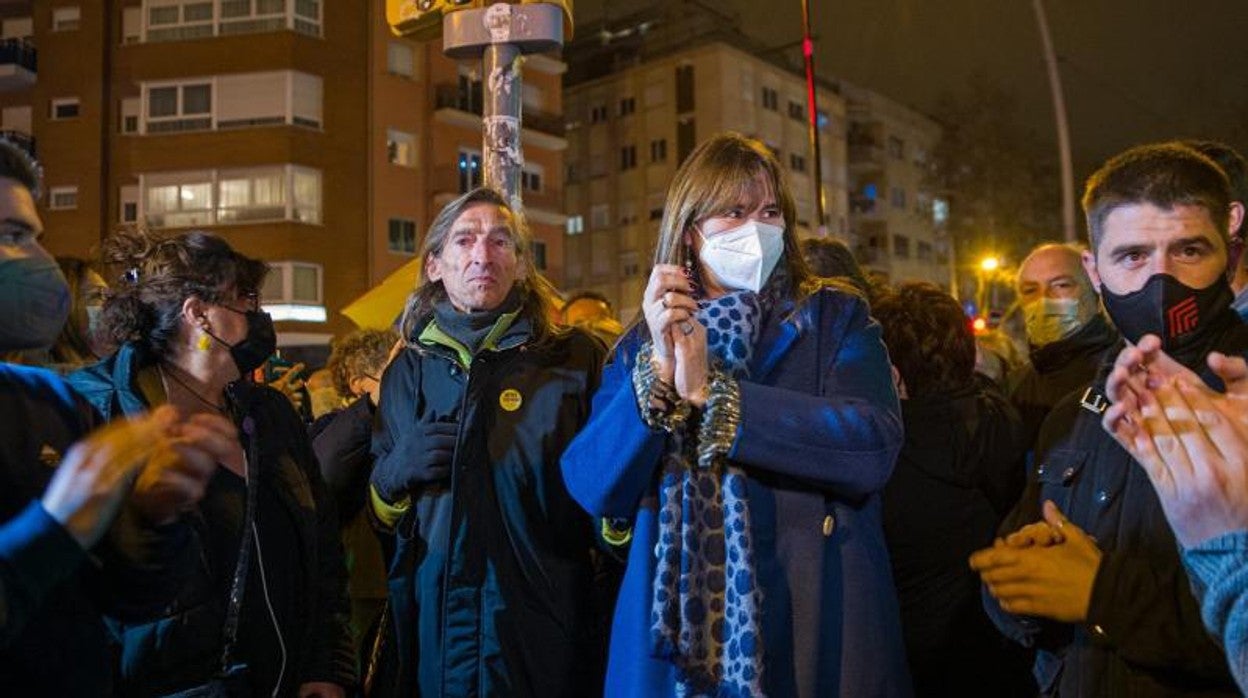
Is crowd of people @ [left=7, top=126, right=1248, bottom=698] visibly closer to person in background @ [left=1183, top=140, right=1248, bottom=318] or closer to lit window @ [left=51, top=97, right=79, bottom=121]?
person in background @ [left=1183, top=140, right=1248, bottom=318]

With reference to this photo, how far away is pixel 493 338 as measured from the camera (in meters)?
3.74

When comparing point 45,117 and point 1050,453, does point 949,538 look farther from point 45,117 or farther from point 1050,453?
point 45,117

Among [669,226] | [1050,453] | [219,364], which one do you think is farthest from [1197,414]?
[219,364]

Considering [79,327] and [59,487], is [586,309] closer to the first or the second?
[79,327]

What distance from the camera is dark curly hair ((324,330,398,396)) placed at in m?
5.82

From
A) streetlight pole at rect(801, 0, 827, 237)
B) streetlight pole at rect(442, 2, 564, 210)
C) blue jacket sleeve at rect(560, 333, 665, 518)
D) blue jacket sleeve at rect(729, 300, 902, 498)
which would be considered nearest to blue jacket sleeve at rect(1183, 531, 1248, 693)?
blue jacket sleeve at rect(729, 300, 902, 498)

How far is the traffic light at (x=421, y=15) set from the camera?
6.33 m

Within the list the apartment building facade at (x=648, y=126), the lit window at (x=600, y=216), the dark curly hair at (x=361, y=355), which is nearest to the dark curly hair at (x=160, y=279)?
the dark curly hair at (x=361, y=355)

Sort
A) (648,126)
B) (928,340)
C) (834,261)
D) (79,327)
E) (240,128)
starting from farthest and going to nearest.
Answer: (648,126)
(240,128)
(79,327)
(834,261)
(928,340)

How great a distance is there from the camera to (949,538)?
12.3 feet

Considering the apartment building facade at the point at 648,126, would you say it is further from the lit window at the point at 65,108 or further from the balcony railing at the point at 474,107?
the lit window at the point at 65,108

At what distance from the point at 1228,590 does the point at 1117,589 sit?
0.75 meters

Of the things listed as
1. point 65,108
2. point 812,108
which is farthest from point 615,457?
point 65,108

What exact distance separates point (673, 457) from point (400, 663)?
1.48m
